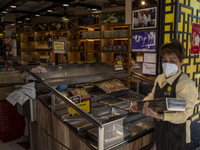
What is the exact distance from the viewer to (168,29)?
302cm

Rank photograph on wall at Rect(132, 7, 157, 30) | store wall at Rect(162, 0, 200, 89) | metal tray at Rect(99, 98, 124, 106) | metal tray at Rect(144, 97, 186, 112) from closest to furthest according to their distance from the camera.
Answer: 1. metal tray at Rect(144, 97, 186, 112)
2. metal tray at Rect(99, 98, 124, 106)
3. store wall at Rect(162, 0, 200, 89)
4. photograph on wall at Rect(132, 7, 157, 30)

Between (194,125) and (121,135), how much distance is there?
2388mm

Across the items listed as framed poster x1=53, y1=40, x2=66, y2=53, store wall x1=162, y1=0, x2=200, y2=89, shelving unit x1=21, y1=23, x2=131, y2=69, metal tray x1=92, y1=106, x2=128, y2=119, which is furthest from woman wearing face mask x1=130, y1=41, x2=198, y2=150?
shelving unit x1=21, y1=23, x2=131, y2=69

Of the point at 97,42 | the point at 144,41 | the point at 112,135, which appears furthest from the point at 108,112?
the point at 97,42

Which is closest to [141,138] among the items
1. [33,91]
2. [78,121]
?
[78,121]

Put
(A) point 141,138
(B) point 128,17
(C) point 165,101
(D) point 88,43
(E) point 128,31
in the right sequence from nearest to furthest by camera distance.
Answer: (C) point 165,101 → (A) point 141,138 → (B) point 128,17 → (E) point 128,31 → (D) point 88,43

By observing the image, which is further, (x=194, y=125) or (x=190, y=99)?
(x=194, y=125)

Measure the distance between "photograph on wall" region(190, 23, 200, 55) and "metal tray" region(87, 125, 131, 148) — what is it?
2.17 m

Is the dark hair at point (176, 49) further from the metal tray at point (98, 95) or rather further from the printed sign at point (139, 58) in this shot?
the printed sign at point (139, 58)

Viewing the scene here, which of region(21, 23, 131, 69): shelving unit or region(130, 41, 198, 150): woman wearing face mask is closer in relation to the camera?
region(130, 41, 198, 150): woman wearing face mask

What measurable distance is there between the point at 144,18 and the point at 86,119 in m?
2.01

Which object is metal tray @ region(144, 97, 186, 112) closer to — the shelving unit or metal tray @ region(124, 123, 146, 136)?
metal tray @ region(124, 123, 146, 136)

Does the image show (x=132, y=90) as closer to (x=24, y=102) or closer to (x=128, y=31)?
(x=24, y=102)

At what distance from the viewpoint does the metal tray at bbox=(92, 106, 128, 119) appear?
2.50 metres
